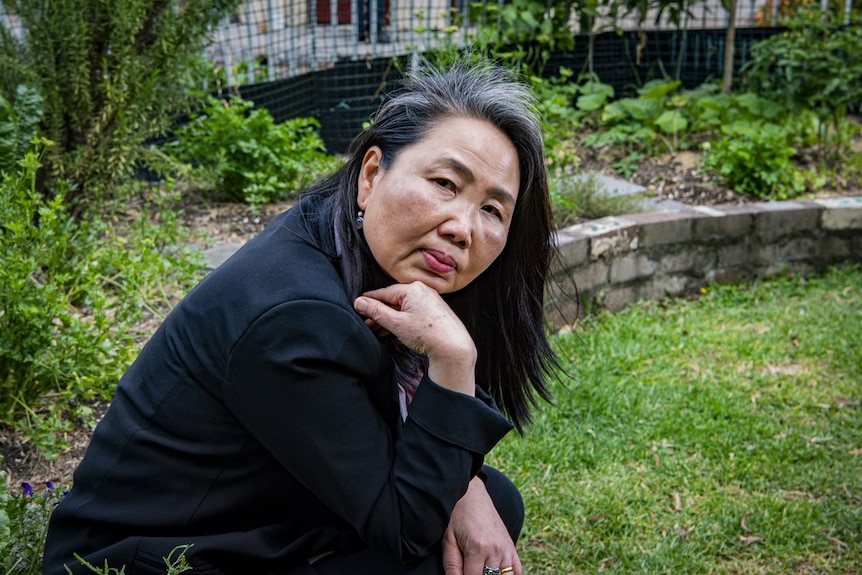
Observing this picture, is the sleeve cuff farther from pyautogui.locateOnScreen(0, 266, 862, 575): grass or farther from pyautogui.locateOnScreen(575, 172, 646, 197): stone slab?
pyautogui.locateOnScreen(575, 172, 646, 197): stone slab

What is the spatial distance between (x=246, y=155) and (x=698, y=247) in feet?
8.70

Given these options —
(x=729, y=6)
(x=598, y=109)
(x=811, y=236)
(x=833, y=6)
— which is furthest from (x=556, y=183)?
(x=833, y=6)

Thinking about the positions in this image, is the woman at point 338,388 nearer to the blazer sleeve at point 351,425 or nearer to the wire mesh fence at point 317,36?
the blazer sleeve at point 351,425

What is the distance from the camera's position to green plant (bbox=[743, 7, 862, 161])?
6.39 metres

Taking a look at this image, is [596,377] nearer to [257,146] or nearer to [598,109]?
[257,146]

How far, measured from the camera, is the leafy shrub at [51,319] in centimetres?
289

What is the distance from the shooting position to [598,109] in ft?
A: 24.4

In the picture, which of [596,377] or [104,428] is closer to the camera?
[104,428]

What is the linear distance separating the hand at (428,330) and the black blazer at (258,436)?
0.14 ft

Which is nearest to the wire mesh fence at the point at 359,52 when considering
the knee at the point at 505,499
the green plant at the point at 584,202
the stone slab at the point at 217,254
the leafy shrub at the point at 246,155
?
the leafy shrub at the point at 246,155

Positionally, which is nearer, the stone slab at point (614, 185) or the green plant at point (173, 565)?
the green plant at point (173, 565)

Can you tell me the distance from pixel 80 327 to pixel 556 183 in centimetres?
321

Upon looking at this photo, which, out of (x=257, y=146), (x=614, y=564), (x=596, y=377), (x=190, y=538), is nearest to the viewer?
(x=190, y=538)

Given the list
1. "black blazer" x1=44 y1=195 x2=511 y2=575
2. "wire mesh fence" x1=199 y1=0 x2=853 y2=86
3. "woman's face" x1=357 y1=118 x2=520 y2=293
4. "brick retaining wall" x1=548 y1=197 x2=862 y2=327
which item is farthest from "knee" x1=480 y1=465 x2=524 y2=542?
"wire mesh fence" x1=199 y1=0 x2=853 y2=86
